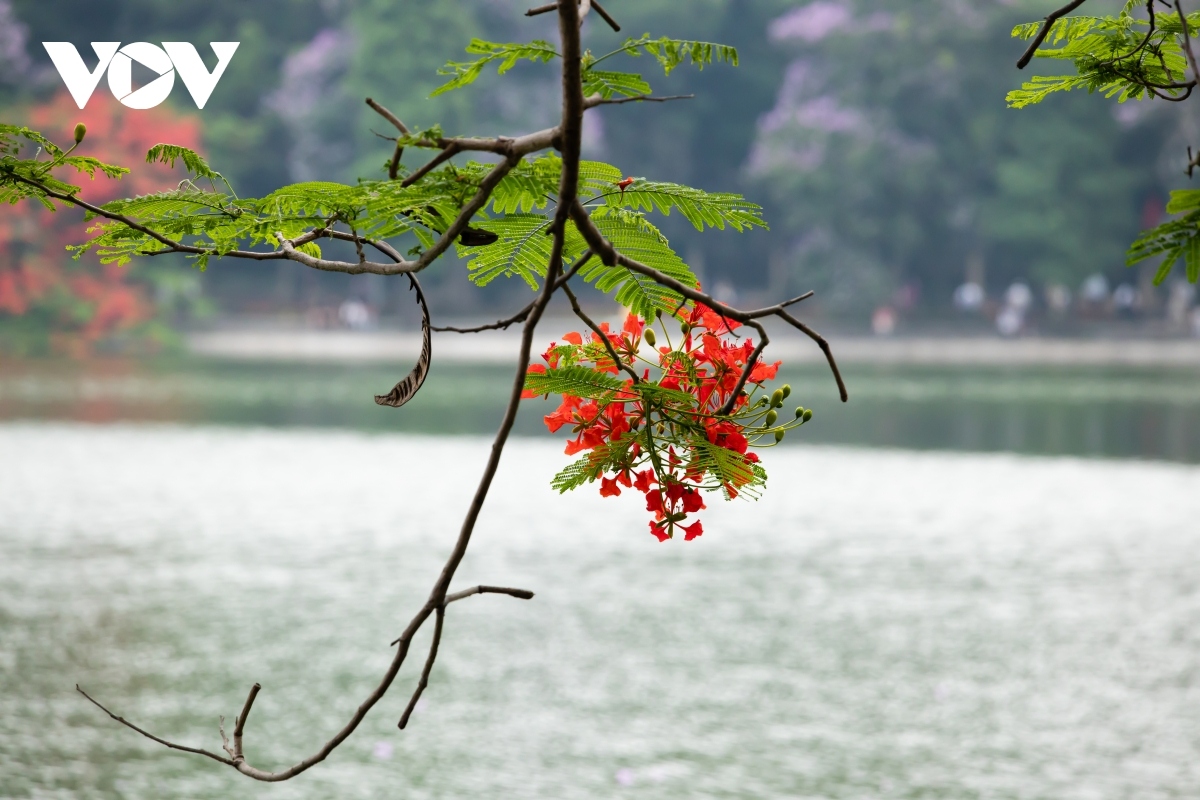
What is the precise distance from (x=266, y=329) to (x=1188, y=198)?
82.0 ft

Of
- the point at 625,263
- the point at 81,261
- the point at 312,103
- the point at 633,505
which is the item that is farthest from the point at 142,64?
the point at 625,263

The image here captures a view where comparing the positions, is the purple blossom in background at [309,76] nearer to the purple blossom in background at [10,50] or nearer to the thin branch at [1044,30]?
the purple blossom in background at [10,50]

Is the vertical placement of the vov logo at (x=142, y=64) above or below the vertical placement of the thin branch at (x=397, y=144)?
above

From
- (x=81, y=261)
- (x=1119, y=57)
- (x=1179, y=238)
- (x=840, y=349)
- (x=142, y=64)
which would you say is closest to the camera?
(x=1179, y=238)

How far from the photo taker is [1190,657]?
4.97m

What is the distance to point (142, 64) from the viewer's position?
79.9 ft

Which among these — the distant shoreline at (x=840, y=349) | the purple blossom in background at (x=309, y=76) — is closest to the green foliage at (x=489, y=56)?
the distant shoreline at (x=840, y=349)

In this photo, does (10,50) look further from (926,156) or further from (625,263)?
(625,263)

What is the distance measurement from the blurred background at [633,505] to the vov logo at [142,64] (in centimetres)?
34

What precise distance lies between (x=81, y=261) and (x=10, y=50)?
13.4ft

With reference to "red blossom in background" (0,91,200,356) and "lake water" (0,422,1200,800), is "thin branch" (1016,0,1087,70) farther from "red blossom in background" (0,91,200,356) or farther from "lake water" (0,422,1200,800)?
"red blossom in background" (0,91,200,356)

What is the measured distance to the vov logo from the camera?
2097 cm

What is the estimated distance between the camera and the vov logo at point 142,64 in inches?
826

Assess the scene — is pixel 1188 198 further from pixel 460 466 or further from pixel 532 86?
pixel 532 86
